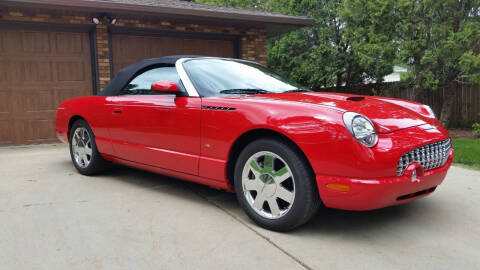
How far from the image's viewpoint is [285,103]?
3148 mm

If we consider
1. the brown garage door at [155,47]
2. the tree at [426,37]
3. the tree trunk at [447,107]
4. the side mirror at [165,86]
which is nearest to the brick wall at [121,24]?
the brown garage door at [155,47]

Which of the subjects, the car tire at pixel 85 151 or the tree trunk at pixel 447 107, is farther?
the tree trunk at pixel 447 107

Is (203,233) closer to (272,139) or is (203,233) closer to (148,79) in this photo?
(272,139)

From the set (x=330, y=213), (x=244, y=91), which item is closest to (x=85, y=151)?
(x=244, y=91)

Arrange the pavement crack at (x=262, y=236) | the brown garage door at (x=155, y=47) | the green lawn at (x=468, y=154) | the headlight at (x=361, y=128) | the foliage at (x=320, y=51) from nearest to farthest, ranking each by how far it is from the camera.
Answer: the pavement crack at (x=262, y=236), the headlight at (x=361, y=128), the green lawn at (x=468, y=154), the brown garage door at (x=155, y=47), the foliage at (x=320, y=51)

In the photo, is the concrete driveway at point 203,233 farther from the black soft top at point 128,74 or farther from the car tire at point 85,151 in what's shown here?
the black soft top at point 128,74

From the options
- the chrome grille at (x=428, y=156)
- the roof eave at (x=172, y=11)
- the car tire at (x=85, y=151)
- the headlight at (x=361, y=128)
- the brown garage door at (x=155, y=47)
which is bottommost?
the car tire at (x=85, y=151)

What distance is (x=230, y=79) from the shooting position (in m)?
3.93

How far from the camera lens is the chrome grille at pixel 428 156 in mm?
2799

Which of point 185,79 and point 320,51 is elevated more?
point 320,51

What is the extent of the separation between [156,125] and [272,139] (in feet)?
4.47

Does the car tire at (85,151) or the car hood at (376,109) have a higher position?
the car hood at (376,109)

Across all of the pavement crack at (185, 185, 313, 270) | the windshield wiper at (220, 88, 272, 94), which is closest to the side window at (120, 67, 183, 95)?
the windshield wiper at (220, 88, 272, 94)

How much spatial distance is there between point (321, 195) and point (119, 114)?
100 inches
